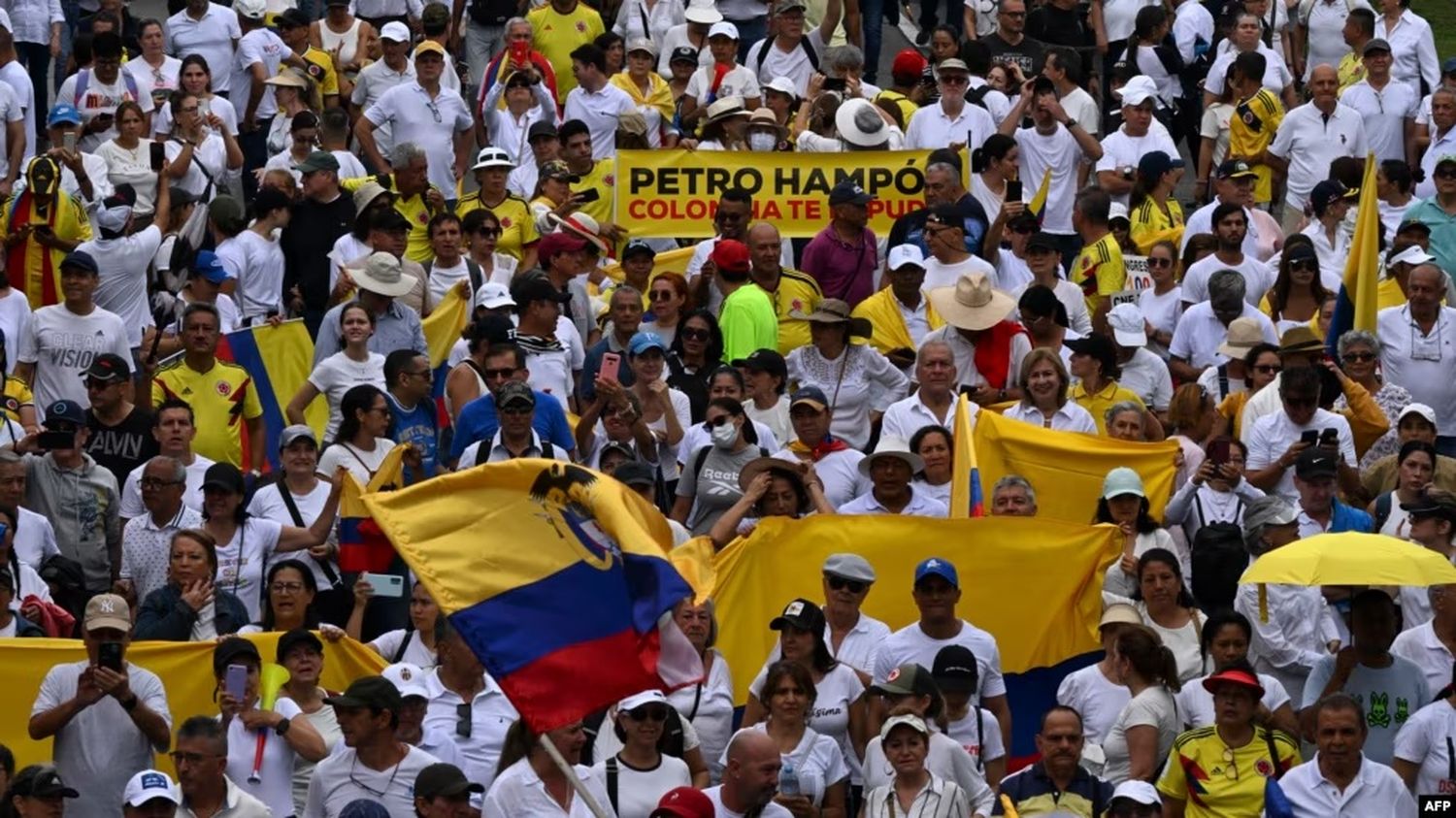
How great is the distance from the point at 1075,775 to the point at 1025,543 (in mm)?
2144

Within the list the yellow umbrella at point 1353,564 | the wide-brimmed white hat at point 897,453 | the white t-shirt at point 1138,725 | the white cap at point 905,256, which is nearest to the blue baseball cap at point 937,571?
the white t-shirt at point 1138,725

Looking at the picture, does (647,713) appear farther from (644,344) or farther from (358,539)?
(644,344)

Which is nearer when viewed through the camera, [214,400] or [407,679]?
[407,679]

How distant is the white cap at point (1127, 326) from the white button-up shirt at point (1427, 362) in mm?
1265

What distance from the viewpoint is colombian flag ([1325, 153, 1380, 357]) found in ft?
59.5

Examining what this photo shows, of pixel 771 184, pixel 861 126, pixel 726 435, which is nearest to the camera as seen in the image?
pixel 726 435

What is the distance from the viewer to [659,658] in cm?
1222

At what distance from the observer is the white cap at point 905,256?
731 inches

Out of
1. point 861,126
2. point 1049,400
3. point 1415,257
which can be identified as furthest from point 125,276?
point 1415,257

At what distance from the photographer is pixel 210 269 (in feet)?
61.6

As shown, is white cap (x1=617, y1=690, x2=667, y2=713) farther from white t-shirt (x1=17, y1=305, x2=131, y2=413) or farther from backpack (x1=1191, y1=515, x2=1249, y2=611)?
white t-shirt (x1=17, y1=305, x2=131, y2=413)

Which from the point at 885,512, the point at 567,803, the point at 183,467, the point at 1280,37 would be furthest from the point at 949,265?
the point at 1280,37

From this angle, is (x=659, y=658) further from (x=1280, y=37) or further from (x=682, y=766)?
(x=1280, y=37)

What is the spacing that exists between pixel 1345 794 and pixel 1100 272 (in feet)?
23.6
